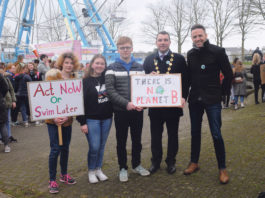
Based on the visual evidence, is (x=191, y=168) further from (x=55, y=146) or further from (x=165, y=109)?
(x=55, y=146)

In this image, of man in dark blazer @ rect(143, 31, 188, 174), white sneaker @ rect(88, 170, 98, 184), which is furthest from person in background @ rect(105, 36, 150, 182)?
white sneaker @ rect(88, 170, 98, 184)

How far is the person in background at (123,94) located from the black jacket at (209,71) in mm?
750

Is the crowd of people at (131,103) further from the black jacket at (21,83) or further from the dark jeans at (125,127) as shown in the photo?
the black jacket at (21,83)

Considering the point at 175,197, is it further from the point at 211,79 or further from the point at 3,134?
the point at 3,134

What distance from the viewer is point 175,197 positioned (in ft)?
10.1

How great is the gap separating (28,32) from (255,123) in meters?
25.0

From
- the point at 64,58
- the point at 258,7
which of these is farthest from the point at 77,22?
the point at 64,58

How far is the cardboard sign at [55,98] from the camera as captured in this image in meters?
3.31

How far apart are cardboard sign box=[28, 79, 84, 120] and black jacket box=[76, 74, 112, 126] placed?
0.24 feet

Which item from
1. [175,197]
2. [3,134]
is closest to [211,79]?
[175,197]

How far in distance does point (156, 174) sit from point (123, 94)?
127 cm

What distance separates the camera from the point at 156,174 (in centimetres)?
379

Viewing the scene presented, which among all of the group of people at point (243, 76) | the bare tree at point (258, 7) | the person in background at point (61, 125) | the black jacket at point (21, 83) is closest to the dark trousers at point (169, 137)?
the person in background at point (61, 125)

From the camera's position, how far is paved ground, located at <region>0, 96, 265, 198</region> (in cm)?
323
